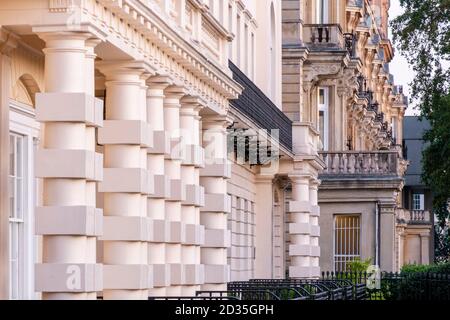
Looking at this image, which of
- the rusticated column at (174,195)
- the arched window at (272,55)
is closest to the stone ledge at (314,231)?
the arched window at (272,55)

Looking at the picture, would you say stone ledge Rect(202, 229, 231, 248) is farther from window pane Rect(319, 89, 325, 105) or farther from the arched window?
window pane Rect(319, 89, 325, 105)

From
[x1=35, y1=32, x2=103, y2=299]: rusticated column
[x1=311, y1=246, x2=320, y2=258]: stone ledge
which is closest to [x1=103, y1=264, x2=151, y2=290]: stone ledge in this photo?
[x1=35, y1=32, x2=103, y2=299]: rusticated column

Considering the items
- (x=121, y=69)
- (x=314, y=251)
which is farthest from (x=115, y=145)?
(x=314, y=251)

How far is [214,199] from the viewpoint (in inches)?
1141

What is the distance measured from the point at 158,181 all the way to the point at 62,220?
5.15 meters

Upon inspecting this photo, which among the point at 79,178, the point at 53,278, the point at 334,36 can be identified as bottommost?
the point at 53,278

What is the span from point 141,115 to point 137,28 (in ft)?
3.81

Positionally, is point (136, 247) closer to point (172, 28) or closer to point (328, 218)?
point (172, 28)

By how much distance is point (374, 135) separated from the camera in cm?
8138

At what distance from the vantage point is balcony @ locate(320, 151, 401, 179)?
54.6 m

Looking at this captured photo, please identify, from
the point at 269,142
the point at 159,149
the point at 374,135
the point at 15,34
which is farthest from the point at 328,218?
the point at 15,34

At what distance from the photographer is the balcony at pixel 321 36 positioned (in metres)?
54.2

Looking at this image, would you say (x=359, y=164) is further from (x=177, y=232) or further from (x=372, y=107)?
(x=177, y=232)

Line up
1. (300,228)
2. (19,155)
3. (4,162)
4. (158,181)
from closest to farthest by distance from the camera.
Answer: (4,162)
(19,155)
(158,181)
(300,228)
